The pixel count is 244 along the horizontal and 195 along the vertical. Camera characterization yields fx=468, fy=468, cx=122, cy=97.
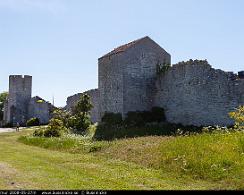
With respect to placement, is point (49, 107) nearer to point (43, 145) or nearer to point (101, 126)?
point (101, 126)

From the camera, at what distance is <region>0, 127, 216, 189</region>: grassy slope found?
1080 centimetres

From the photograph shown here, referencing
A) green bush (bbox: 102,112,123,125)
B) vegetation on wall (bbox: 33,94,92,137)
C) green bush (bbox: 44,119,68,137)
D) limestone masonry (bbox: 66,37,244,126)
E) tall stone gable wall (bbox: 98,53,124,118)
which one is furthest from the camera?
tall stone gable wall (bbox: 98,53,124,118)

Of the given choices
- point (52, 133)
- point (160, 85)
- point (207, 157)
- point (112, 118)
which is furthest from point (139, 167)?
point (112, 118)

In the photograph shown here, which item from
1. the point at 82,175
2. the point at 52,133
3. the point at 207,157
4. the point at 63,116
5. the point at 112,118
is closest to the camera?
the point at 82,175

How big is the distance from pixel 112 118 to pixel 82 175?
1853 centimetres

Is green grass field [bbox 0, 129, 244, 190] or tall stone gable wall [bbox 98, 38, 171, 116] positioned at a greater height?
tall stone gable wall [bbox 98, 38, 171, 116]

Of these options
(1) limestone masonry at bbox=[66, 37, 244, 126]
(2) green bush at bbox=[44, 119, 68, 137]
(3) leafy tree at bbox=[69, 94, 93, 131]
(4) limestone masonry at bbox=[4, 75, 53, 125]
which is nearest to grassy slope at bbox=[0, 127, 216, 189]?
(2) green bush at bbox=[44, 119, 68, 137]

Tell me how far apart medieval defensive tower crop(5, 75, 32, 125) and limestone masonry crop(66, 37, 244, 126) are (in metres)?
24.7

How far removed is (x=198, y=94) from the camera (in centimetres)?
2662

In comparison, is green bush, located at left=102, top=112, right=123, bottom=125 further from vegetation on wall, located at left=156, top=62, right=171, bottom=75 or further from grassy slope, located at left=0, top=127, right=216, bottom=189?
grassy slope, located at left=0, top=127, right=216, bottom=189

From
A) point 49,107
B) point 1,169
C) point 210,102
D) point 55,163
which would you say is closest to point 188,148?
point 55,163

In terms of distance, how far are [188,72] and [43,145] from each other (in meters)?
10.1

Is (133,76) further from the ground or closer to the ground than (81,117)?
further from the ground

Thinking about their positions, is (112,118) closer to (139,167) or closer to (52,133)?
(52,133)
